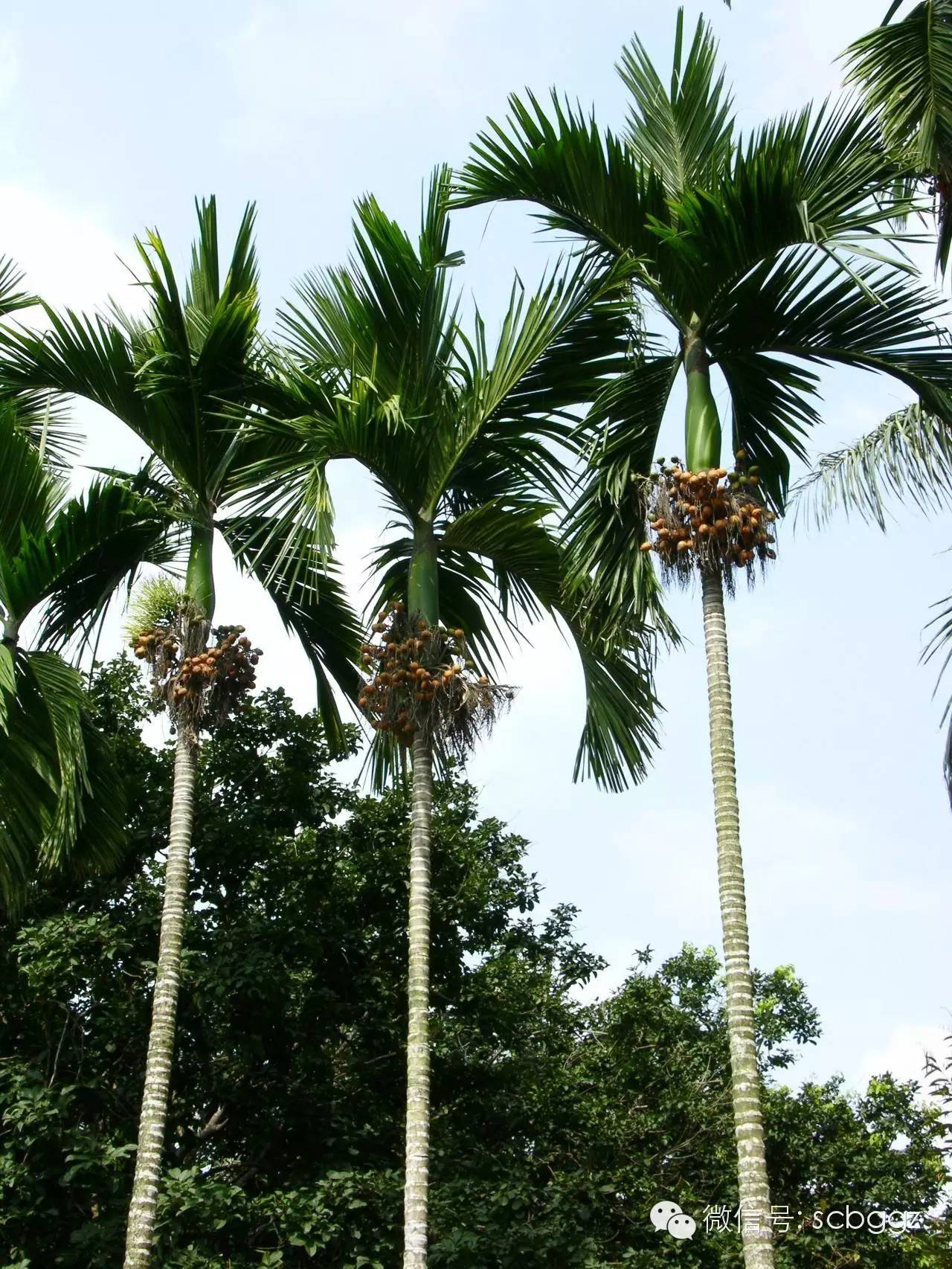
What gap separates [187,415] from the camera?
10.1m

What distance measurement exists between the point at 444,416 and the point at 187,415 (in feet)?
6.43

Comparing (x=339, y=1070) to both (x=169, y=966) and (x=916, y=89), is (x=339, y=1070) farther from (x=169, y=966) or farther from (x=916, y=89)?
(x=916, y=89)

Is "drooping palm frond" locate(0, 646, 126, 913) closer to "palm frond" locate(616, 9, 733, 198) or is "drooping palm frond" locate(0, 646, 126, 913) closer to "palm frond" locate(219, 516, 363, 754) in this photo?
"palm frond" locate(219, 516, 363, 754)

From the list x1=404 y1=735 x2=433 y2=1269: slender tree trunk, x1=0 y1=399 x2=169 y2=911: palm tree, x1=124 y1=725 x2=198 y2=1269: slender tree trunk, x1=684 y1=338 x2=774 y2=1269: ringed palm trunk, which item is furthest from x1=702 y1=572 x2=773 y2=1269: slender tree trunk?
x1=0 y1=399 x2=169 y2=911: palm tree

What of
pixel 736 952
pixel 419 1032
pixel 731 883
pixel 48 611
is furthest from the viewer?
pixel 48 611

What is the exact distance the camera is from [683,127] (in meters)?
8.77

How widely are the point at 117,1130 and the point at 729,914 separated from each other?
6965 mm

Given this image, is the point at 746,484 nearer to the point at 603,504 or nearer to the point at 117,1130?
the point at 603,504

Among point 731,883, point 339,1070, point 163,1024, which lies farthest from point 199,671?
point 339,1070

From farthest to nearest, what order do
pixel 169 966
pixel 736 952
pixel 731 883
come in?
1. pixel 169 966
2. pixel 731 883
3. pixel 736 952

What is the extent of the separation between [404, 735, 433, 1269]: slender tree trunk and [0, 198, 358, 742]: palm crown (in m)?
1.71

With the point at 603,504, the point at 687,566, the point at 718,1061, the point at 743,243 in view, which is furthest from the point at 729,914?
the point at 718,1061

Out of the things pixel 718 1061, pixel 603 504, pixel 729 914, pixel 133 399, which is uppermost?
pixel 133 399

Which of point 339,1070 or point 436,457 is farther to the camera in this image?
point 339,1070
